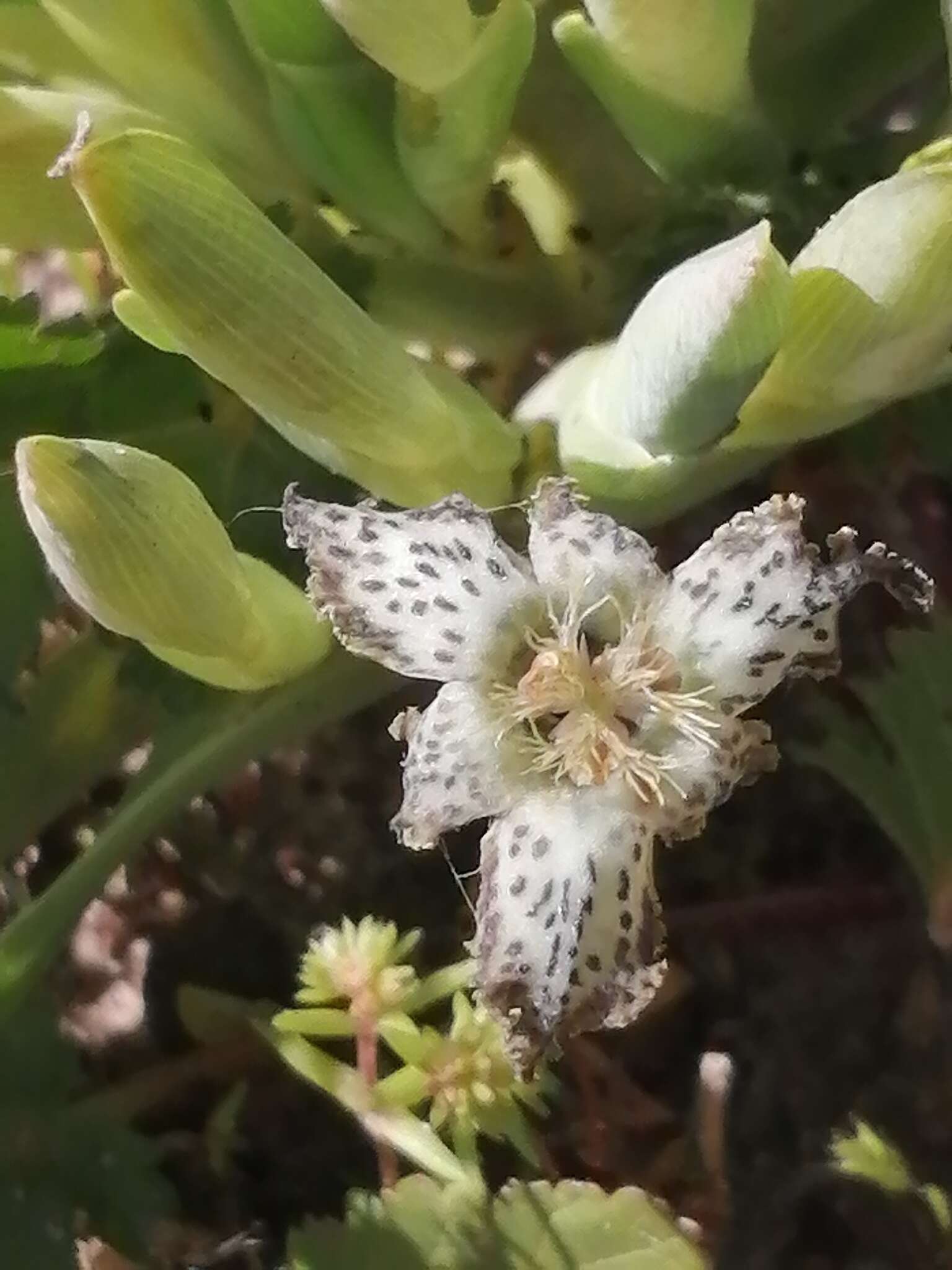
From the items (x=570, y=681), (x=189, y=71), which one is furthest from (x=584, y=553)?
(x=189, y=71)

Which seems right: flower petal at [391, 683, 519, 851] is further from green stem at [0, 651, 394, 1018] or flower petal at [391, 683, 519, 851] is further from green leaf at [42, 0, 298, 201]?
green leaf at [42, 0, 298, 201]

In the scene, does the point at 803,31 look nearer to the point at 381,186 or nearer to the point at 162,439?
the point at 381,186

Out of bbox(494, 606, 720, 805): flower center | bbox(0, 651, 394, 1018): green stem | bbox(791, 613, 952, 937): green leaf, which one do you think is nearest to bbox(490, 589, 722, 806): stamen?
bbox(494, 606, 720, 805): flower center

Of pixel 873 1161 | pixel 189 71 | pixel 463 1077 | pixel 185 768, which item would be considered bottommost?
pixel 873 1161

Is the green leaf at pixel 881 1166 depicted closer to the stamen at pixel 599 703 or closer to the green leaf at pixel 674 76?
the stamen at pixel 599 703

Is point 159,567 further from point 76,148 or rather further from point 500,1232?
point 500,1232

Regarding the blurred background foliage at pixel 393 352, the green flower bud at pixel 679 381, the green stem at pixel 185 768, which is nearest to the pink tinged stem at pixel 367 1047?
the blurred background foliage at pixel 393 352
